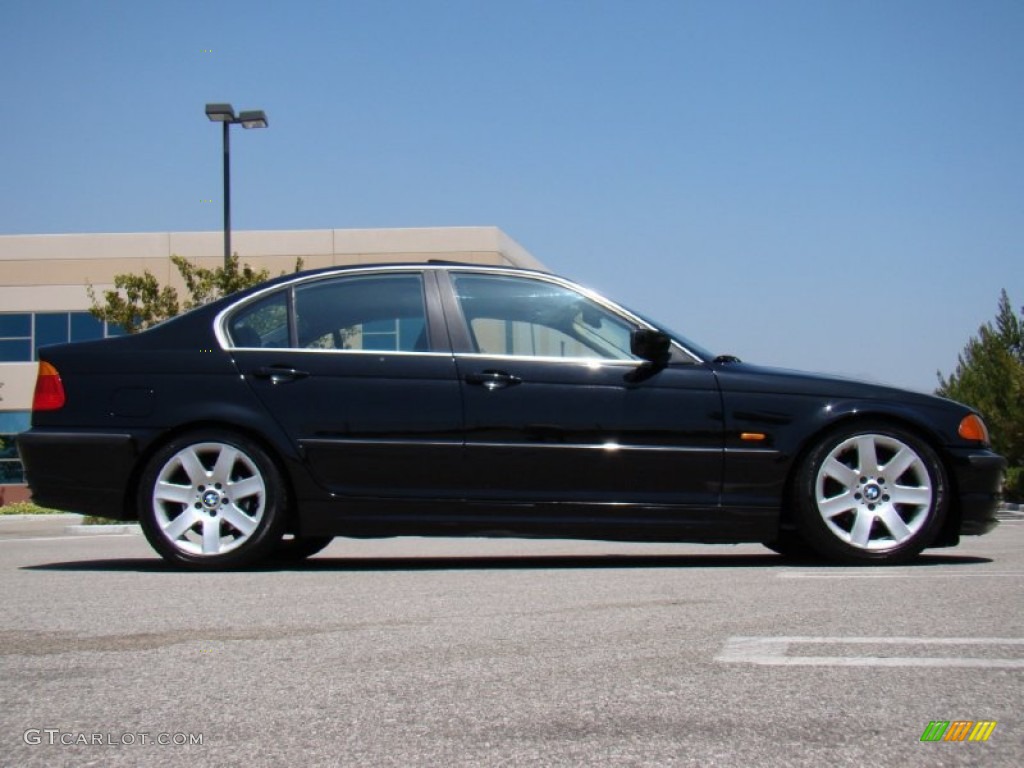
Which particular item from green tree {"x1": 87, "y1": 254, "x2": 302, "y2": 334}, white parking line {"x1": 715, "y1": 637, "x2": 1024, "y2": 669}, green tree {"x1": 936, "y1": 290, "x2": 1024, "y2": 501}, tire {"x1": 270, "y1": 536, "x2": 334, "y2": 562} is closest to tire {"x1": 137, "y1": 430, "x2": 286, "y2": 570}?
tire {"x1": 270, "y1": 536, "x2": 334, "y2": 562}

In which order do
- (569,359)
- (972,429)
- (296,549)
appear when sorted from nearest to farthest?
(569,359)
(972,429)
(296,549)

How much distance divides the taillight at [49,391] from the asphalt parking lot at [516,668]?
112 cm

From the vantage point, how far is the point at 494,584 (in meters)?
6.05

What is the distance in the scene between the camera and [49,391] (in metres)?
7.30

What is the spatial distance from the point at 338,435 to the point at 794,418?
230 cm

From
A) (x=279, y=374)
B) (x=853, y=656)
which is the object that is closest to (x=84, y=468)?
(x=279, y=374)

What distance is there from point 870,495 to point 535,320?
195 centimetres

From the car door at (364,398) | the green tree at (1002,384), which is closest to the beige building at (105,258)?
Result: the green tree at (1002,384)

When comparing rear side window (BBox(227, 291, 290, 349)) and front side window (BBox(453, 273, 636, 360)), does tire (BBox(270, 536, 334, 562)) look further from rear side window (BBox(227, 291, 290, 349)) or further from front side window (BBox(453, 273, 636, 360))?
front side window (BBox(453, 273, 636, 360))

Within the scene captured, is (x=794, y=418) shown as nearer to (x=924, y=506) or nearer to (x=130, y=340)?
(x=924, y=506)

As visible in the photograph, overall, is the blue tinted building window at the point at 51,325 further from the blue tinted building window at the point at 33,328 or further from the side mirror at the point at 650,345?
the side mirror at the point at 650,345

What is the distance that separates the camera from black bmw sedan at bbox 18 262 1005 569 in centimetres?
696

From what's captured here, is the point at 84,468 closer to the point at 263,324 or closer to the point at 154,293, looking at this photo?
the point at 263,324

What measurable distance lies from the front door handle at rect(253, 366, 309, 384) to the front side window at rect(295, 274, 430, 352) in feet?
0.65
